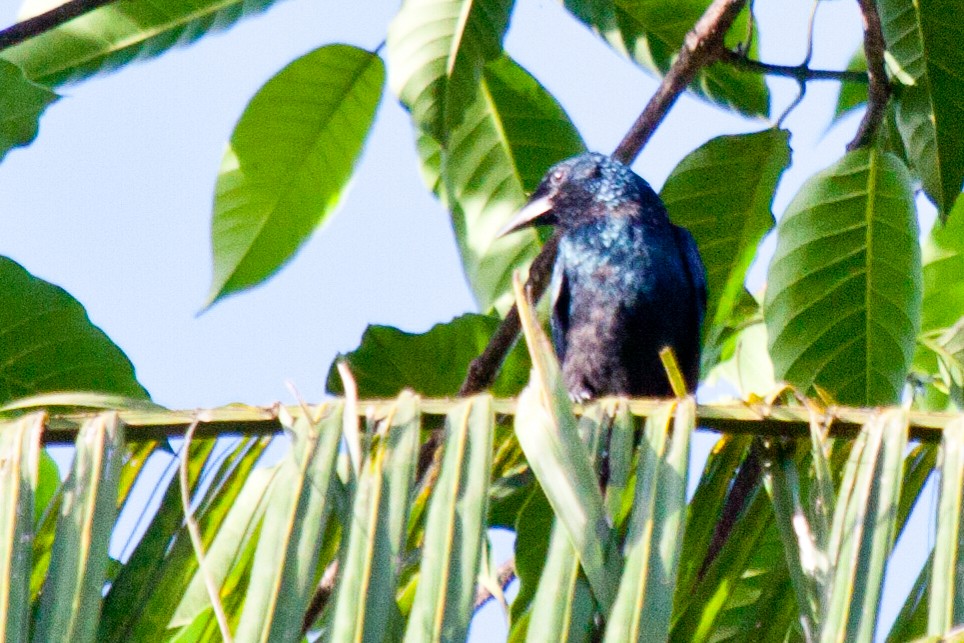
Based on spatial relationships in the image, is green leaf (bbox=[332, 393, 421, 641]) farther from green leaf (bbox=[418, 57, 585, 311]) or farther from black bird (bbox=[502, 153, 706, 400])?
black bird (bbox=[502, 153, 706, 400])

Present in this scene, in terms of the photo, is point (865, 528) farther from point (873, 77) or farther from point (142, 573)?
point (873, 77)

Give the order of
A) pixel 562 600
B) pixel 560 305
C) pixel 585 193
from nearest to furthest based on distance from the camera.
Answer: pixel 562 600, pixel 560 305, pixel 585 193

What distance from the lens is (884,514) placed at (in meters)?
2.08

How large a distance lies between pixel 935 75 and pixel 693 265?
Answer: 1.09 meters

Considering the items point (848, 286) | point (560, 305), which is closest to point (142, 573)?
point (848, 286)

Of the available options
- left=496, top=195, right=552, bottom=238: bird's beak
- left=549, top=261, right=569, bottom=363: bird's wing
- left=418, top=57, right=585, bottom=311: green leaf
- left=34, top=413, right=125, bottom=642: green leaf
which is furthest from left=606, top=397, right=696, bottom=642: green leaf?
left=549, top=261, right=569, bottom=363: bird's wing

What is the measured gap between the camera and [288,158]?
4.26 metres

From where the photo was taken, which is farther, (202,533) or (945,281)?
(945,281)

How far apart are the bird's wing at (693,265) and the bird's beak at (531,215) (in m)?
0.38

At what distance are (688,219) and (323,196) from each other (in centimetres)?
99

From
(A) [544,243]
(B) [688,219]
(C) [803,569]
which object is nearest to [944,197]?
(B) [688,219]

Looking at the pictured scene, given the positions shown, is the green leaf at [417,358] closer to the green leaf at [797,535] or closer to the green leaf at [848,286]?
the green leaf at [848,286]

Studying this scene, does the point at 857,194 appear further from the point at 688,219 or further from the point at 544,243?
the point at 544,243

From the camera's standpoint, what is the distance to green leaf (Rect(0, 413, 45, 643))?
1.97 metres
